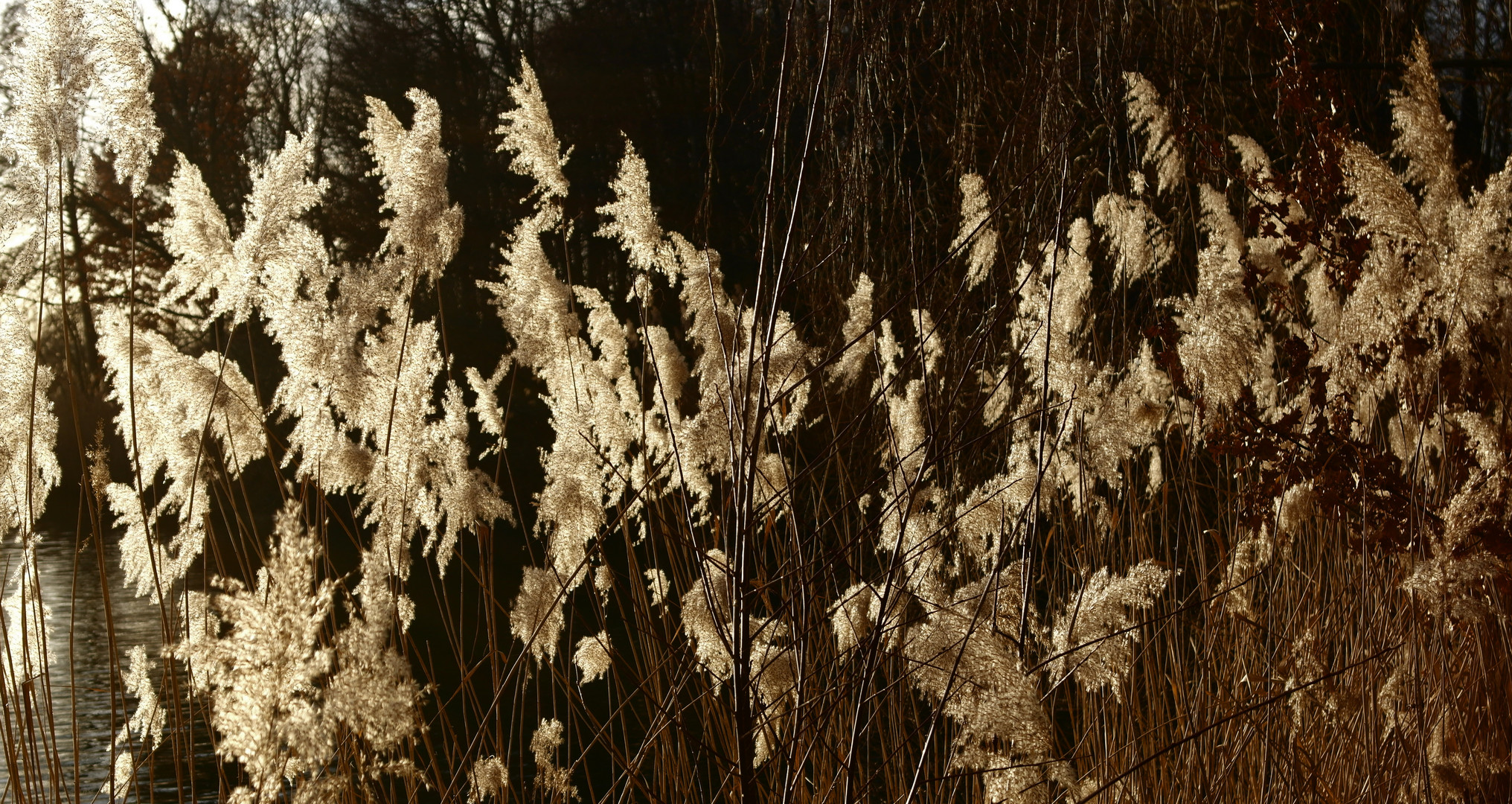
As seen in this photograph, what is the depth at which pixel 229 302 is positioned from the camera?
74.0 inches

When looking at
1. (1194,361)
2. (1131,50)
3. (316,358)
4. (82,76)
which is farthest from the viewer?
(1131,50)

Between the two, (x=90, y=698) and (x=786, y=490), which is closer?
(x=786, y=490)

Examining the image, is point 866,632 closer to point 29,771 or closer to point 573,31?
point 29,771

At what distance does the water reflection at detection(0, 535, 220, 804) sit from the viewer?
7.26ft

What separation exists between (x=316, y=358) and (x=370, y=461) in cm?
19

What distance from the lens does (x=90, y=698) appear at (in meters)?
5.19

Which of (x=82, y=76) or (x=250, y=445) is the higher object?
(x=82, y=76)

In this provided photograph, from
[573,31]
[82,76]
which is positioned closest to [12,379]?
[82,76]

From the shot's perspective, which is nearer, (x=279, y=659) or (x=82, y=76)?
(x=279, y=659)

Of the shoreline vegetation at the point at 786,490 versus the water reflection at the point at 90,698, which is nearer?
the shoreline vegetation at the point at 786,490

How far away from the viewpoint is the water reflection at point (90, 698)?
87.1 inches

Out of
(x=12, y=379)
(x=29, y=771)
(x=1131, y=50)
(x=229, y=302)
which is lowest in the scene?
(x=29, y=771)

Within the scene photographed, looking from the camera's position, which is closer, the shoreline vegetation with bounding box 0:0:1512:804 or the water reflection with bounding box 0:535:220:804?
the shoreline vegetation with bounding box 0:0:1512:804

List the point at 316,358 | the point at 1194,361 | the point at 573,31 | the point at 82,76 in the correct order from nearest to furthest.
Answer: the point at 82,76
the point at 316,358
the point at 1194,361
the point at 573,31
